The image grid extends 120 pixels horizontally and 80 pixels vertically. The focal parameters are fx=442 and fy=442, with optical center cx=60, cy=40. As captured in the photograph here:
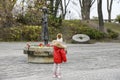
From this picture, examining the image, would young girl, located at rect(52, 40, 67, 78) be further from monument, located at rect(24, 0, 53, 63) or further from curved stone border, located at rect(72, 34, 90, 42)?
curved stone border, located at rect(72, 34, 90, 42)

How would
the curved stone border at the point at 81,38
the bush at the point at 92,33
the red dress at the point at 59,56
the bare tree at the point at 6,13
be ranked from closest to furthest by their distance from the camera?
the red dress at the point at 59,56
the curved stone border at the point at 81,38
the bare tree at the point at 6,13
the bush at the point at 92,33

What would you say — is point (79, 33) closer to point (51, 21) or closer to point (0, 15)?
point (51, 21)

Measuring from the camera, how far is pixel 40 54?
1941 centimetres

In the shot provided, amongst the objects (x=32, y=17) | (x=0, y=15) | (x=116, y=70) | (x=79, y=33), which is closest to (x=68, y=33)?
(x=79, y=33)

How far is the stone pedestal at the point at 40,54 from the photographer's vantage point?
62.9 ft

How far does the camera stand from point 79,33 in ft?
141

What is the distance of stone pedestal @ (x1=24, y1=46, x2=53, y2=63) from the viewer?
1917 centimetres

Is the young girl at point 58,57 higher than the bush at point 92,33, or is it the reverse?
the young girl at point 58,57

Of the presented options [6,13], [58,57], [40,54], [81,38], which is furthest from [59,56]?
[6,13]

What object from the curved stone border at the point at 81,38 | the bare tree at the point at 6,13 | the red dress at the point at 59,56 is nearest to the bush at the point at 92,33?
the curved stone border at the point at 81,38

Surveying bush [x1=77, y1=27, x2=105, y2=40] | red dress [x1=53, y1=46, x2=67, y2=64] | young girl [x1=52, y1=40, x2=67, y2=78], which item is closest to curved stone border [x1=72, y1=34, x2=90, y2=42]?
bush [x1=77, y1=27, x2=105, y2=40]

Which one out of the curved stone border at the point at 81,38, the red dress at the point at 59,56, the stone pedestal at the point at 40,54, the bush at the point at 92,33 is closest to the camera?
the red dress at the point at 59,56

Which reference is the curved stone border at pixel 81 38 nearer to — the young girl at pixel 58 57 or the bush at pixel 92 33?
the bush at pixel 92 33

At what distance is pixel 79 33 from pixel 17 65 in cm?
2478
